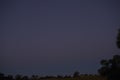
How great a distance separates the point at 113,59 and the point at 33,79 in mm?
28913

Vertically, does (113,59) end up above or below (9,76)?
below

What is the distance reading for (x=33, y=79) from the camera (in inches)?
2315

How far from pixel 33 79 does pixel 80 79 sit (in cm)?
1327

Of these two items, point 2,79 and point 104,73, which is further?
point 2,79

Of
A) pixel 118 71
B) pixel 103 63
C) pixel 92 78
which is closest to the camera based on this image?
pixel 118 71

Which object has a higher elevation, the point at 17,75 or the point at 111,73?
the point at 17,75

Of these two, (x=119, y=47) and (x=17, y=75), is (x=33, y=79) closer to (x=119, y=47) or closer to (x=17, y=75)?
(x=17, y=75)

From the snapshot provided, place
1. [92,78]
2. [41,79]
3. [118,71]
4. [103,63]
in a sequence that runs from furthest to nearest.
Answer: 1. [41,79]
2. [92,78]
3. [103,63]
4. [118,71]

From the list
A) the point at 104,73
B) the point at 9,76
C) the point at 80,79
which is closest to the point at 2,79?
the point at 9,76

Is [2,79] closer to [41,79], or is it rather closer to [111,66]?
[41,79]

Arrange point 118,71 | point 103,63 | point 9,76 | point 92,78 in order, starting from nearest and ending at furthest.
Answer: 1. point 118,71
2. point 103,63
3. point 92,78
4. point 9,76

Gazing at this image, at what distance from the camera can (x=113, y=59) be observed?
33.4m

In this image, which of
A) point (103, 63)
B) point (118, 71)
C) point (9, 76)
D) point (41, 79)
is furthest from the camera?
point (9, 76)

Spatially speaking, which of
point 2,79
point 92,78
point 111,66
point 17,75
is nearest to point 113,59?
point 111,66
